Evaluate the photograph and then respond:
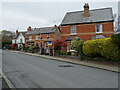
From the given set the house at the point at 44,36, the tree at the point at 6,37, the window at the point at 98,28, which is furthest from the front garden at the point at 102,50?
the tree at the point at 6,37

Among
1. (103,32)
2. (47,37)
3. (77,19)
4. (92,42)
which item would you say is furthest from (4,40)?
(92,42)

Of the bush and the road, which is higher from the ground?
the bush

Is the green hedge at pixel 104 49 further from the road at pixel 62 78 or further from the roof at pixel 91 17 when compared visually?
the roof at pixel 91 17

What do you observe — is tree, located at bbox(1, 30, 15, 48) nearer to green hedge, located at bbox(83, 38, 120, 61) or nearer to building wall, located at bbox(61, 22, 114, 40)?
building wall, located at bbox(61, 22, 114, 40)

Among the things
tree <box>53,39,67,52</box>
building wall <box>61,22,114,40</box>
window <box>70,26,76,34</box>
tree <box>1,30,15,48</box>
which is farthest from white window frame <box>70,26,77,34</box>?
tree <box>1,30,15,48</box>

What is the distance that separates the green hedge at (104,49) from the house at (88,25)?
37.7 ft

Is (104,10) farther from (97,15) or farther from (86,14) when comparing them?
(86,14)

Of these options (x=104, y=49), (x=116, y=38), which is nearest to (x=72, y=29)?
(x=104, y=49)

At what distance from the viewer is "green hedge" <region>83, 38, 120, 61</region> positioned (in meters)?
12.5

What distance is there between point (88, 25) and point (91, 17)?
2110 mm

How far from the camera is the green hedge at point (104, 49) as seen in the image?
1245 centimetres

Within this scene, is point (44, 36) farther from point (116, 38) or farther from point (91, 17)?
point (116, 38)

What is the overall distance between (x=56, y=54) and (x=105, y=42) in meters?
12.0

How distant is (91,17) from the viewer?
28203mm
